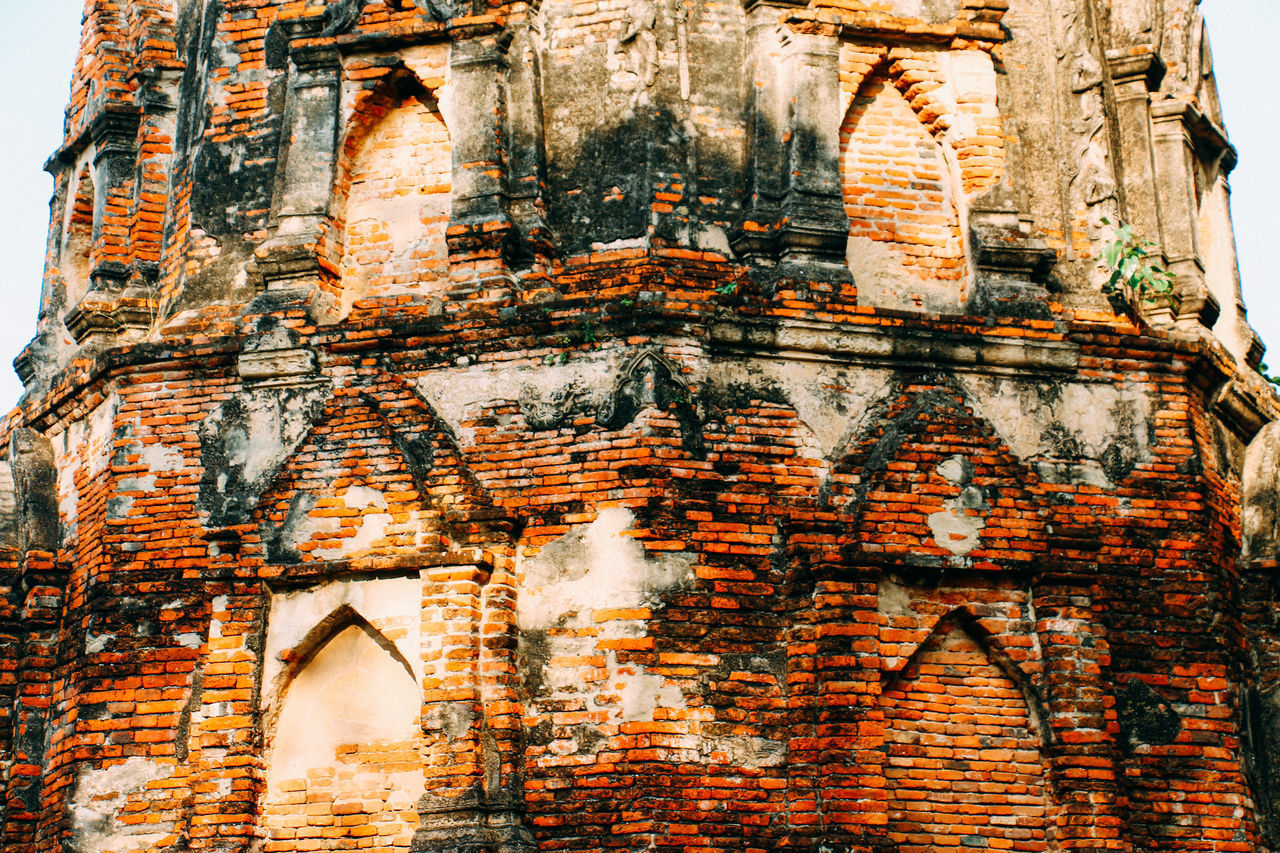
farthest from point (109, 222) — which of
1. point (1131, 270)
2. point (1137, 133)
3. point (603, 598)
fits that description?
point (1137, 133)

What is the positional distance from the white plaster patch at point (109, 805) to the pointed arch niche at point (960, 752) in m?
4.34

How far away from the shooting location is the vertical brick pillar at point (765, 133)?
9.77 m

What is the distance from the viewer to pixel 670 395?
9133 mm

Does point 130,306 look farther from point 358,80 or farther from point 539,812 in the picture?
point 539,812

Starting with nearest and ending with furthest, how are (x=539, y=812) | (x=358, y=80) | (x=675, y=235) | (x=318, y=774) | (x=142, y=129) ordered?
(x=539, y=812), (x=318, y=774), (x=675, y=235), (x=358, y=80), (x=142, y=129)

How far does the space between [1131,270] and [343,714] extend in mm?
6015

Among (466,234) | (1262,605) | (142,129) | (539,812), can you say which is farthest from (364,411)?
(1262,605)

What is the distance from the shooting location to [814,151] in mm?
9930

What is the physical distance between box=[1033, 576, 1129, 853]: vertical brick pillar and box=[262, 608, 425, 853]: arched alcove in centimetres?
372

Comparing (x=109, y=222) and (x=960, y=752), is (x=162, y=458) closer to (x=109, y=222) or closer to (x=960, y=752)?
(x=109, y=222)

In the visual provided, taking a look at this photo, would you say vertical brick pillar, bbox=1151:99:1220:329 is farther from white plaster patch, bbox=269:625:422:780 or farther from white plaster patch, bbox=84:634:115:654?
white plaster patch, bbox=84:634:115:654

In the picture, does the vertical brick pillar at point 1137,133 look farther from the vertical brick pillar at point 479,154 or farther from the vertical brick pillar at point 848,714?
the vertical brick pillar at point 479,154

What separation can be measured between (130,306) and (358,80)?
2331 mm

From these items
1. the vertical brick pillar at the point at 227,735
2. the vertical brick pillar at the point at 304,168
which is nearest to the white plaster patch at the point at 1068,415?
the vertical brick pillar at the point at 304,168
